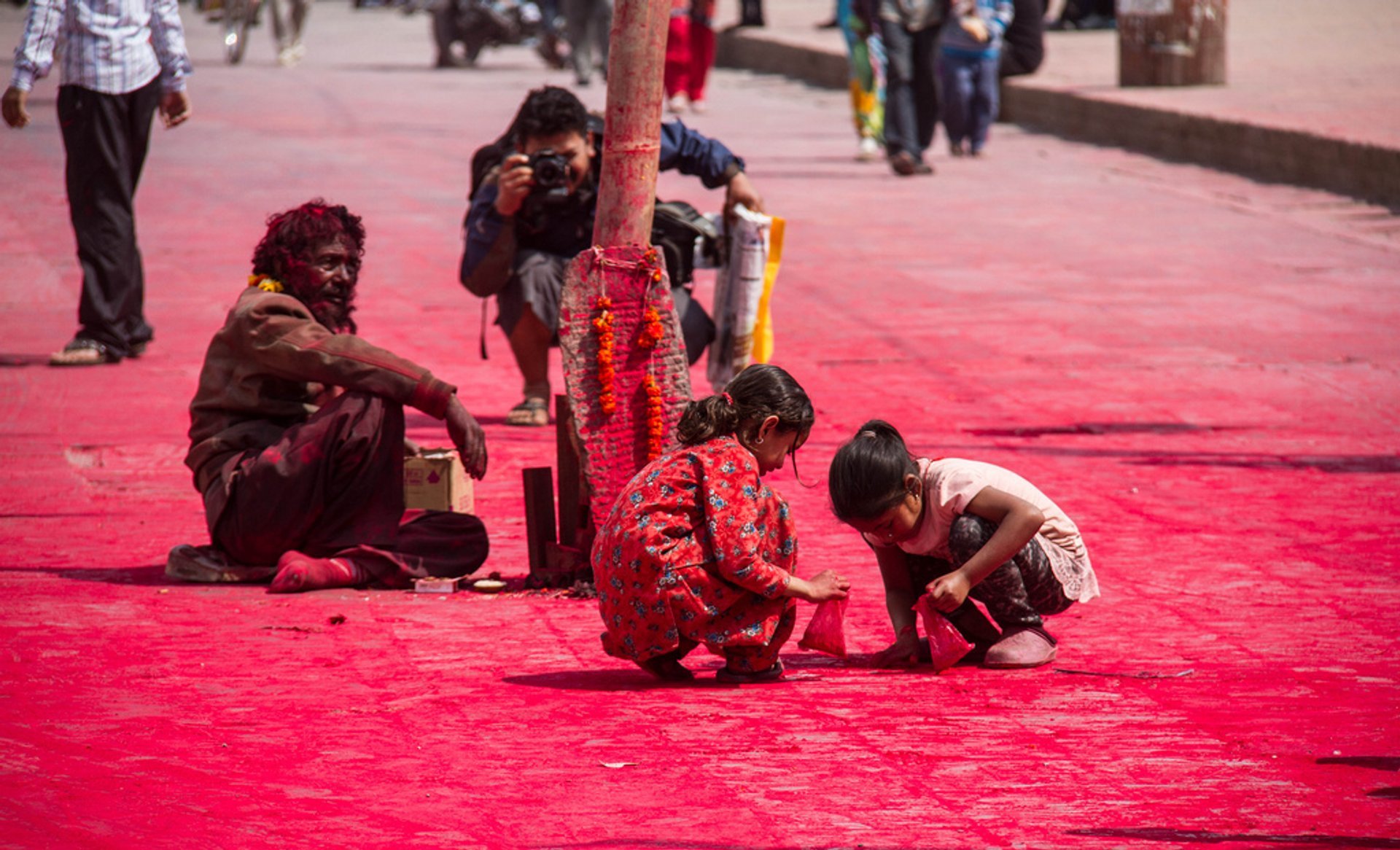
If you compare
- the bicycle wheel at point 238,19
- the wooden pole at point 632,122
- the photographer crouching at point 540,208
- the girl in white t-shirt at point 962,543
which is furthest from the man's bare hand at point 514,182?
the bicycle wheel at point 238,19

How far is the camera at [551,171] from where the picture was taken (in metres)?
6.91

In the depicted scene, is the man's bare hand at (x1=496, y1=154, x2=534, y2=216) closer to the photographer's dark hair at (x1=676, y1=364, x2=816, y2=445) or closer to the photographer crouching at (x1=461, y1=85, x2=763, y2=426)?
the photographer crouching at (x1=461, y1=85, x2=763, y2=426)

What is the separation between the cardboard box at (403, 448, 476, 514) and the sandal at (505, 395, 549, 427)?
5.75 feet

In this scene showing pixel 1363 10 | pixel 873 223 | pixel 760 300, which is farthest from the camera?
pixel 1363 10

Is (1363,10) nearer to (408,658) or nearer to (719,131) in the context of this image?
(719,131)

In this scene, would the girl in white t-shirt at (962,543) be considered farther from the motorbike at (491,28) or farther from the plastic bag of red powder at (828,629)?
the motorbike at (491,28)

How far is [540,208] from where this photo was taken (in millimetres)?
7250

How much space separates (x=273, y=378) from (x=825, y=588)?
1.92 m

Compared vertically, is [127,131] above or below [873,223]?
above

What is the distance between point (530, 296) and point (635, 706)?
3.36 meters

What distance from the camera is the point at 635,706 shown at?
429cm

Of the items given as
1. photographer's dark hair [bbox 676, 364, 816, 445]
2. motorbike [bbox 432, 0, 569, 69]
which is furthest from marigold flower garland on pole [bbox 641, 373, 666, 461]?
motorbike [bbox 432, 0, 569, 69]

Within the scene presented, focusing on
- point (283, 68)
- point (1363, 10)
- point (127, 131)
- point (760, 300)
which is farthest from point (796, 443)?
point (283, 68)

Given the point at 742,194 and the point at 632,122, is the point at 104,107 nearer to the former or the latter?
the point at 742,194
